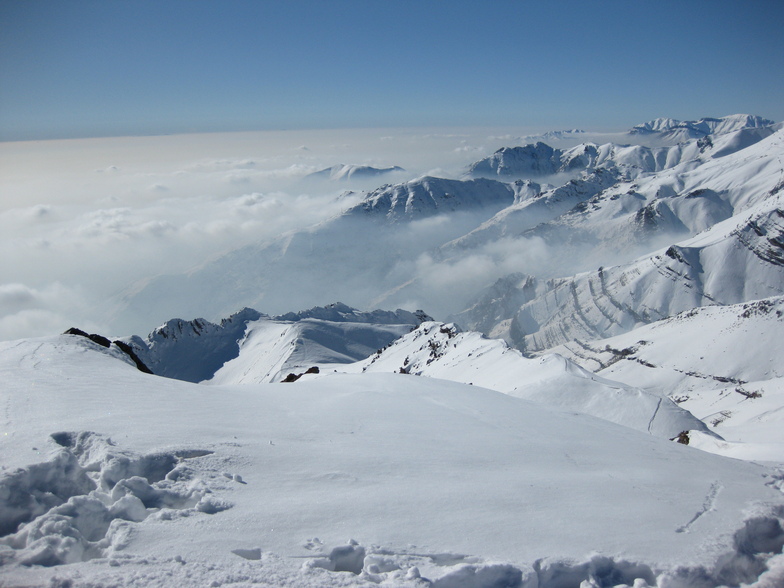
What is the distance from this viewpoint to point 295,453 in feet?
34.8

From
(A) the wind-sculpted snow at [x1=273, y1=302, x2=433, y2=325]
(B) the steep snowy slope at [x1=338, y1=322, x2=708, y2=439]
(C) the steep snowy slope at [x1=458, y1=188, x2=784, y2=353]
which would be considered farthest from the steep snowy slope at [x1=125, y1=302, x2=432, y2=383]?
(C) the steep snowy slope at [x1=458, y1=188, x2=784, y2=353]

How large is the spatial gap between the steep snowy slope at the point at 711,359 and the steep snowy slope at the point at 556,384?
1126 inches

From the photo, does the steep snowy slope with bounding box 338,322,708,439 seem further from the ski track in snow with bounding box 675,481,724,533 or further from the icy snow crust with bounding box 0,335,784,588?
the icy snow crust with bounding box 0,335,784,588

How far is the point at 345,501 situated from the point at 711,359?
112756 millimetres

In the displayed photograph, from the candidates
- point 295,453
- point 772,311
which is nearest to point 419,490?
point 295,453

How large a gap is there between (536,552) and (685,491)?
17.5 feet

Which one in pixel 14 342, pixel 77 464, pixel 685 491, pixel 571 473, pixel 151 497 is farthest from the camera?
pixel 14 342

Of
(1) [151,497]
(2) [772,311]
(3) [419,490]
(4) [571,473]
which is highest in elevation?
(1) [151,497]

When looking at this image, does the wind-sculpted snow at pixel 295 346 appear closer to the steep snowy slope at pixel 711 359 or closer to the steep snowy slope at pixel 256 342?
the steep snowy slope at pixel 256 342

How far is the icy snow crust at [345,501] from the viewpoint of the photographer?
6570 mm

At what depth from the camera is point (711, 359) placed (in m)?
93.8

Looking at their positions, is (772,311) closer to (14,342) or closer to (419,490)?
(419,490)

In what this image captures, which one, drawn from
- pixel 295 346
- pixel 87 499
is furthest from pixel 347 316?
pixel 87 499

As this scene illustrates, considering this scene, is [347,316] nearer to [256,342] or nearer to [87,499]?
[256,342]
